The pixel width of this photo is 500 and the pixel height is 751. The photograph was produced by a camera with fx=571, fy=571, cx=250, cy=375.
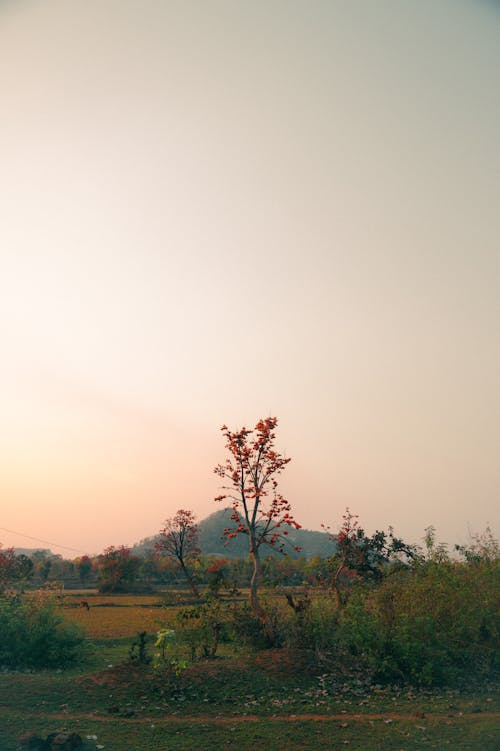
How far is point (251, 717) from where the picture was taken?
989 centimetres

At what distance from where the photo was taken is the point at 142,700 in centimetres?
1082

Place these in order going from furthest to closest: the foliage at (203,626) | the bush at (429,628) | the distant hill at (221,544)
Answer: the distant hill at (221,544), the foliage at (203,626), the bush at (429,628)

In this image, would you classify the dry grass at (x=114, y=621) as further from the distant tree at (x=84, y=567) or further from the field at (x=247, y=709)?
the distant tree at (x=84, y=567)

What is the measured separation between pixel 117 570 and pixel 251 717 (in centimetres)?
5148

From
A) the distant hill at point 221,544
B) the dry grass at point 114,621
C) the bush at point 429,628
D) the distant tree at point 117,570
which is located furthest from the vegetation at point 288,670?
the distant hill at point 221,544

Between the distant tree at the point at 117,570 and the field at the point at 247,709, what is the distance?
4642cm

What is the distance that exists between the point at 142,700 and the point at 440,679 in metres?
6.18

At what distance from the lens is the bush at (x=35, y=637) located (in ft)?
46.9

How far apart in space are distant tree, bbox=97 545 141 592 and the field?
152ft

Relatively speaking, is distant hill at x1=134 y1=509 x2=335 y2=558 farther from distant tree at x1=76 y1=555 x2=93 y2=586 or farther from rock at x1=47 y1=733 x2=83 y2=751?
rock at x1=47 y1=733 x2=83 y2=751

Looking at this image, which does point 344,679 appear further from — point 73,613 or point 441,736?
point 73,613

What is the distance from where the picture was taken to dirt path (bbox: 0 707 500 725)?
31.8 ft

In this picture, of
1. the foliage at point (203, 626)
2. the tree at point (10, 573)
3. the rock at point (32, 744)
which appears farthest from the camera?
A: the tree at point (10, 573)

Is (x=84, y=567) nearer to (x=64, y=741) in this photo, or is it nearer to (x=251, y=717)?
(x=251, y=717)
